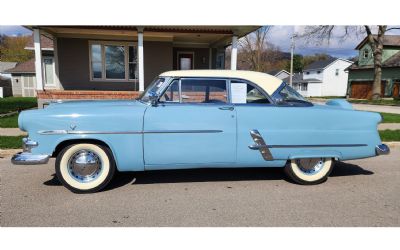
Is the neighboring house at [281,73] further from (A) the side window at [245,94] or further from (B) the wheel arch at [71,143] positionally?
(B) the wheel arch at [71,143]

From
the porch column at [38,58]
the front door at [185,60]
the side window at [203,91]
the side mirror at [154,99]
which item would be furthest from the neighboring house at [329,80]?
the side mirror at [154,99]

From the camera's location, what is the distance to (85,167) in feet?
13.4

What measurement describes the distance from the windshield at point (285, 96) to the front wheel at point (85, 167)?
267 centimetres

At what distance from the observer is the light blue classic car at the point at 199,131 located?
3977mm

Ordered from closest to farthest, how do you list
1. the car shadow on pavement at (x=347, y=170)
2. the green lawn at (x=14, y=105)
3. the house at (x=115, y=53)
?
the car shadow on pavement at (x=347, y=170) → the house at (x=115, y=53) → the green lawn at (x=14, y=105)

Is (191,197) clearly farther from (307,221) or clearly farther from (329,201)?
(329,201)

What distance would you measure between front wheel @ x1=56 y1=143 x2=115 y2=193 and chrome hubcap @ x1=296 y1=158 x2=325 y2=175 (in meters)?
2.93

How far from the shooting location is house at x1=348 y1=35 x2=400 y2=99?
33594mm

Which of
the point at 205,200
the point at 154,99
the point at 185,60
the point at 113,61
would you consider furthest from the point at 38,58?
the point at 205,200

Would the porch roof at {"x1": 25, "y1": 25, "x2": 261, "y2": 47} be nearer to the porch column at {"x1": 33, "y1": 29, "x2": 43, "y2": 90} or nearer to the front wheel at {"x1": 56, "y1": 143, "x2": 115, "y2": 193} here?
the porch column at {"x1": 33, "y1": 29, "x2": 43, "y2": 90}

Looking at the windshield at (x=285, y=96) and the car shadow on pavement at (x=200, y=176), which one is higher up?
the windshield at (x=285, y=96)

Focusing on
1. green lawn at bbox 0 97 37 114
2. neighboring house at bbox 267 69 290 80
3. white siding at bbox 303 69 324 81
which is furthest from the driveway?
neighboring house at bbox 267 69 290 80

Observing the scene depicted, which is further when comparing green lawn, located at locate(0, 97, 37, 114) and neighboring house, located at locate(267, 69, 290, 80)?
neighboring house, located at locate(267, 69, 290, 80)

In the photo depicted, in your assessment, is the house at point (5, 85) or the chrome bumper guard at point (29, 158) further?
the house at point (5, 85)
